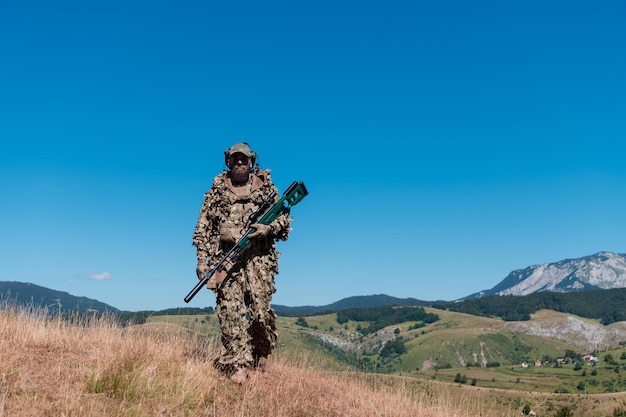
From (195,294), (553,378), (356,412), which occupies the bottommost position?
(553,378)

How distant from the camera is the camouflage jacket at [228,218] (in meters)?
10.4

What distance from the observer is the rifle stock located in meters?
9.95

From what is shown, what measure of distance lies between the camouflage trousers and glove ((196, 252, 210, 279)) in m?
0.46

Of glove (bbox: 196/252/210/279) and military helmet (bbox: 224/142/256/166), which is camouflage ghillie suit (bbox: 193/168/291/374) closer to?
glove (bbox: 196/252/210/279)

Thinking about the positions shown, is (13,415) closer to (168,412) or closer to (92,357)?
(168,412)

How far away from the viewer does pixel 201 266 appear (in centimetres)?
1036

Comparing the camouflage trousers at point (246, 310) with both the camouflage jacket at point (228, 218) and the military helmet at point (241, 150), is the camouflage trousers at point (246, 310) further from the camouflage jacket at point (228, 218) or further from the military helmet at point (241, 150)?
the military helmet at point (241, 150)

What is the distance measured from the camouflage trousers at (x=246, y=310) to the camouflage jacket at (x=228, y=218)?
46 cm

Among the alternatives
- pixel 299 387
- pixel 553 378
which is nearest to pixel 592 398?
pixel 553 378

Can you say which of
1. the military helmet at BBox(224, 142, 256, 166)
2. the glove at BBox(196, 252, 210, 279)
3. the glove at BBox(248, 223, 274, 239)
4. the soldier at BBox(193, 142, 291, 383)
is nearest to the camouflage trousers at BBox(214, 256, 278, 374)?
the soldier at BBox(193, 142, 291, 383)

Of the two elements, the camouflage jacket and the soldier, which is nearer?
the soldier

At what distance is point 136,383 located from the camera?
696 cm

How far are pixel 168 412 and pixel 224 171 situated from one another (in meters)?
5.73

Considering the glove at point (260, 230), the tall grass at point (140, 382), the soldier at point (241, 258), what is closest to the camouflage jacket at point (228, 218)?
the soldier at point (241, 258)
